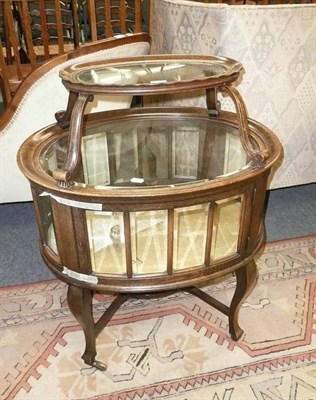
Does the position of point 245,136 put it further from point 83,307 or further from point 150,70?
point 83,307

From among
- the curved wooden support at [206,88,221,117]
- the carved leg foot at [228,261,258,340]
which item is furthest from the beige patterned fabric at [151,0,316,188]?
the carved leg foot at [228,261,258,340]

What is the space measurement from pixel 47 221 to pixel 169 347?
0.59 metres

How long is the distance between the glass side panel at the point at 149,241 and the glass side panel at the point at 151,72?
0.34 m

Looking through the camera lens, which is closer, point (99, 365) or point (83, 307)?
point (83, 307)

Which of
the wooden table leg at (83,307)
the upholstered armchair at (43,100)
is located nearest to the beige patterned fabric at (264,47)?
the upholstered armchair at (43,100)

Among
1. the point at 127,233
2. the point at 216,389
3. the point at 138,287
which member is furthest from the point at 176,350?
the point at 127,233

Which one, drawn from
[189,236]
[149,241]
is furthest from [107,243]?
[189,236]

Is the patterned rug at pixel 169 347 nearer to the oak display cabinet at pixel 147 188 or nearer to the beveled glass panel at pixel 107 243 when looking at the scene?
the oak display cabinet at pixel 147 188

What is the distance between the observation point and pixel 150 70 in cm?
118

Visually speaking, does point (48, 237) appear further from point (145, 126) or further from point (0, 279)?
point (0, 279)

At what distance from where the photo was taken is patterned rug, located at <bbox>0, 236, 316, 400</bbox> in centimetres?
127

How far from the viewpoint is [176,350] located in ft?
4.58

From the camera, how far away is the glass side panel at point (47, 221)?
114 centimetres

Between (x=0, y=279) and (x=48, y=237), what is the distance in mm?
641
